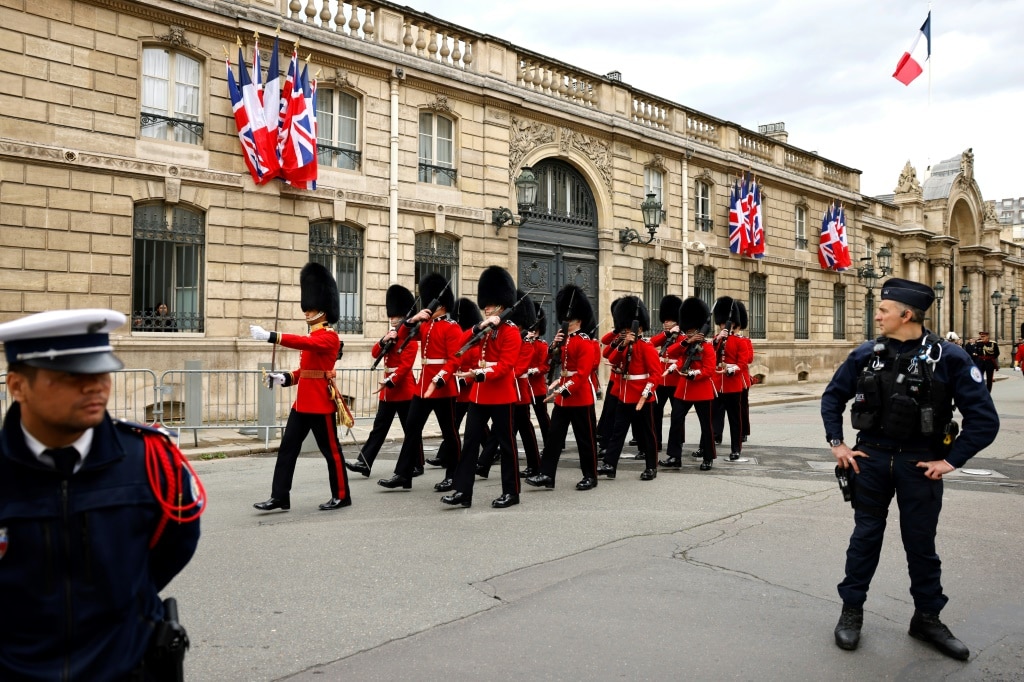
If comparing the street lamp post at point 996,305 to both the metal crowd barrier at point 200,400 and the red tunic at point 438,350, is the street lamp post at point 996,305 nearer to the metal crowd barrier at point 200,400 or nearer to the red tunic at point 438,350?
the metal crowd barrier at point 200,400

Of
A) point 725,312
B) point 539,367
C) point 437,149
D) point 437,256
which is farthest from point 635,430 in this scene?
point 437,149

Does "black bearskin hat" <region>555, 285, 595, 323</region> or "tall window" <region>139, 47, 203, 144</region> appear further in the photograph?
"tall window" <region>139, 47, 203, 144</region>

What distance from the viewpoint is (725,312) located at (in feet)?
42.1

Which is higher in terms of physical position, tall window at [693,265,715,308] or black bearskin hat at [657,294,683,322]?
tall window at [693,265,715,308]

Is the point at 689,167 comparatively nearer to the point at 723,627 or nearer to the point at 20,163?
the point at 20,163

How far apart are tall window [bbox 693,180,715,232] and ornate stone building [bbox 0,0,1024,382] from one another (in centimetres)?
9

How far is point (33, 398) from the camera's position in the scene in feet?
7.39

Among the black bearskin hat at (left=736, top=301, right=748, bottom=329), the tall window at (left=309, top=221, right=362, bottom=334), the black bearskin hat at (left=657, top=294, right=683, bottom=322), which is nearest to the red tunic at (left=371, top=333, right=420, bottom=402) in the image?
the black bearskin hat at (left=657, top=294, right=683, bottom=322)

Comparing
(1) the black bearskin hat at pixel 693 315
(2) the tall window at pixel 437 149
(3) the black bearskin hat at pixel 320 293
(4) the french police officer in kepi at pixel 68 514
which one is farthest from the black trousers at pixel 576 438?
(2) the tall window at pixel 437 149

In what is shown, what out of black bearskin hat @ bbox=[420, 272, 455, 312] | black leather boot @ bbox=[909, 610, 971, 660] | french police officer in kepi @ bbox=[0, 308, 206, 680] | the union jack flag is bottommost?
black leather boot @ bbox=[909, 610, 971, 660]

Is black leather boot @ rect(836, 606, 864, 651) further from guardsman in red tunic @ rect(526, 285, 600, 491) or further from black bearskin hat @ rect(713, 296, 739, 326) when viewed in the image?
black bearskin hat @ rect(713, 296, 739, 326)

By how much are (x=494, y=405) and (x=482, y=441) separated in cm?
36

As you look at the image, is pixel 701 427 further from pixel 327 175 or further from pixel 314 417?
pixel 327 175

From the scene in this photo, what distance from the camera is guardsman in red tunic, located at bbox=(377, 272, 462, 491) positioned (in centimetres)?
887
